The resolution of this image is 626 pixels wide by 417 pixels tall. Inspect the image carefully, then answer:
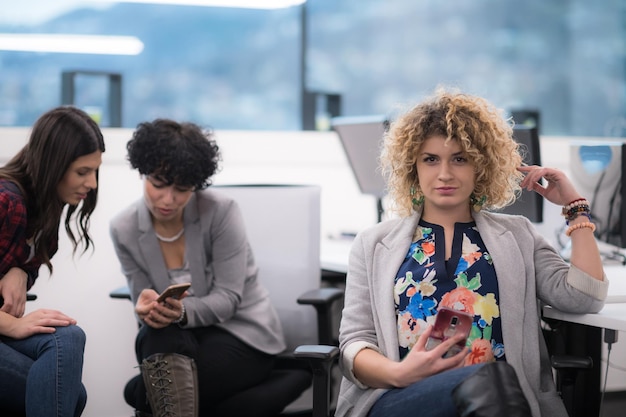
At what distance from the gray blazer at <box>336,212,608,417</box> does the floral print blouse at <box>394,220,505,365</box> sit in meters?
0.02

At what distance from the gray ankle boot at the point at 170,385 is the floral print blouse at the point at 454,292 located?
686 millimetres

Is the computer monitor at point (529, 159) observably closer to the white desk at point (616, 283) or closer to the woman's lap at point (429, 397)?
the white desk at point (616, 283)

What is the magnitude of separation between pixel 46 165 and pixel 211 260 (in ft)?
2.39

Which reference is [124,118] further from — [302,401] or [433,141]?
[433,141]

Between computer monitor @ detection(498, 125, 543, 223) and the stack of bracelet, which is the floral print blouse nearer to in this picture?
the stack of bracelet

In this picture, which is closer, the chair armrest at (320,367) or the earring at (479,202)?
the chair armrest at (320,367)

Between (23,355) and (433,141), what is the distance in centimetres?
114

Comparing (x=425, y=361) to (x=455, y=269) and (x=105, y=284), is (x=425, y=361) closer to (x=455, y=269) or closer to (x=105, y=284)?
(x=455, y=269)

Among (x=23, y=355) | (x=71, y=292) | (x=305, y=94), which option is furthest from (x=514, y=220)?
(x=305, y=94)

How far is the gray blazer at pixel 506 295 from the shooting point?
1.85 meters

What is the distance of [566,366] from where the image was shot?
188cm

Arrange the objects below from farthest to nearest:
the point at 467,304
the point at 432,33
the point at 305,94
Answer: the point at 432,33 → the point at 305,94 → the point at 467,304

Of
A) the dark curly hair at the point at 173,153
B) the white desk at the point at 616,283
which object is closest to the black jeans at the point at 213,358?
the dark curly hair at the point at 173,153

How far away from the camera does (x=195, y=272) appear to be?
261 centimetres
